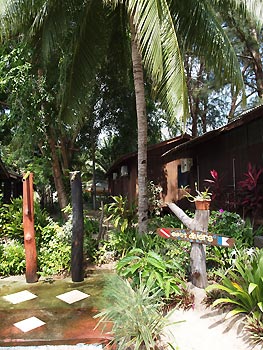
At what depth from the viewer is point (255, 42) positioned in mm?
11430

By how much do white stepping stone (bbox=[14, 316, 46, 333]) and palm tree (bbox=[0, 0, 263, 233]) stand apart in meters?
2.86

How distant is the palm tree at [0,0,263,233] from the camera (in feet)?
15.3

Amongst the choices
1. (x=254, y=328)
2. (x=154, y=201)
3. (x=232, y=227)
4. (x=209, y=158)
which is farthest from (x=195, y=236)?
(x=154, y=201)

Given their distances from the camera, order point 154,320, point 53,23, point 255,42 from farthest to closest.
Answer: point 255,42 → point 53,23 → point 154,320

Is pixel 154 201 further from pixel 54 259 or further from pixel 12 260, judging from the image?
pixel 12 260

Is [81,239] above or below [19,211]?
below

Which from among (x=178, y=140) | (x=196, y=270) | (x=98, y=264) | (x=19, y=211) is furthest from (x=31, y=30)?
(x=178, y=140)

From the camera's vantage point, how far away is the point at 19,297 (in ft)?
17.2

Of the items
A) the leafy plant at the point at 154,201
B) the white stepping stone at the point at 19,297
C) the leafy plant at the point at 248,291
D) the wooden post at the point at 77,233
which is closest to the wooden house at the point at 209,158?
the leafy plant at the point at 154,201

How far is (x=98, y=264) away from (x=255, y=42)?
34.2ft

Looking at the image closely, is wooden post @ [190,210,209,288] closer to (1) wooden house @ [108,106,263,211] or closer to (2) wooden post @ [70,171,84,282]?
(2) wooden post @ [70,171,84,282]

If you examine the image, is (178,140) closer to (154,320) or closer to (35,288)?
(35,288)

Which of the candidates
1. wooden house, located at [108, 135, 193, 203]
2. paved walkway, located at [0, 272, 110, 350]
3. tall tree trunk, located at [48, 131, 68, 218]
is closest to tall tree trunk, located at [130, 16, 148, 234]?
paved walkway, located at [0, 272, 110, 350]

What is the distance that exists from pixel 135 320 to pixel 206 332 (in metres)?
0.93
